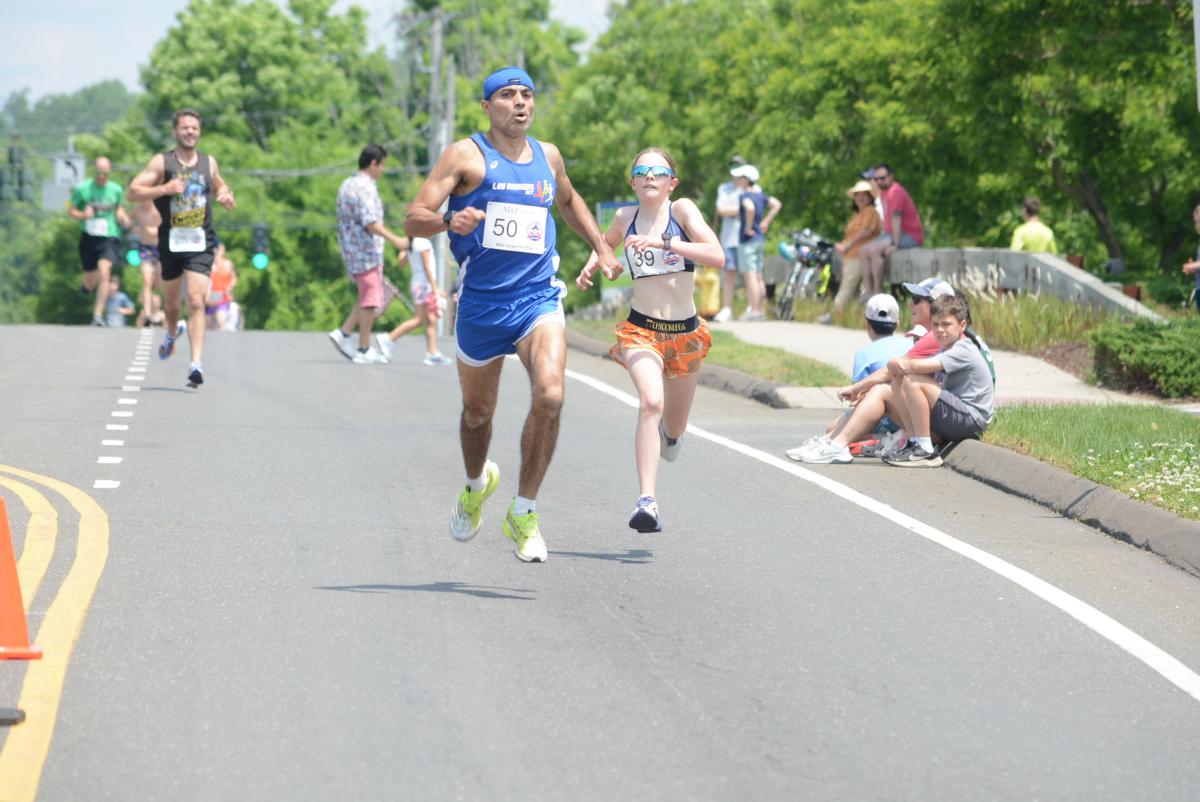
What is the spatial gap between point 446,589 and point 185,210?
8.48 metres

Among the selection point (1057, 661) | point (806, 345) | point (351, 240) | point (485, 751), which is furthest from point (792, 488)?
point (806, 345)

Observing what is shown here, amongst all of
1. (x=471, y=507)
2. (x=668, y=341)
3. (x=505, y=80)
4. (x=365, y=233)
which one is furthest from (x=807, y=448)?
(x=365, y=233)

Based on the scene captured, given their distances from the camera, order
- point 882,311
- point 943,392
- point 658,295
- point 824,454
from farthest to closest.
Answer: point 882,311 → point 943,392 → point 824,454 → point 658,295

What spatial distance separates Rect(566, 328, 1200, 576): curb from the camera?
9.30 metres

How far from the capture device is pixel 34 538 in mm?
8992

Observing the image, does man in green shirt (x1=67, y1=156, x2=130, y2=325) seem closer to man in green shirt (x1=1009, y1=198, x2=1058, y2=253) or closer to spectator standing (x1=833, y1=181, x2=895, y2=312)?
spectator standing (x1=833, y1=181, x2=895, y2=312)

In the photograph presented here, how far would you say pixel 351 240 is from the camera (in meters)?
18.9

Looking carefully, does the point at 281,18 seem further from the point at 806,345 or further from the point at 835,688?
the point at 835,688

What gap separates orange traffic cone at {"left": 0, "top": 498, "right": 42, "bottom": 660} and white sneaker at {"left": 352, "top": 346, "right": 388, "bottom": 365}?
44.9 ft

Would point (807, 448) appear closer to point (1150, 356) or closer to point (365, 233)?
point (1150, 356)

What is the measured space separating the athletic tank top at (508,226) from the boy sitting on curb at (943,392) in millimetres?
4400

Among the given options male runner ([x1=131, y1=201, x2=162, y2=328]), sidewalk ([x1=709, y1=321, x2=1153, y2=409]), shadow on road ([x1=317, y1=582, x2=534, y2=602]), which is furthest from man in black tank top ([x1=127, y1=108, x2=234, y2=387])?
male runner ([x1=131, y1=201, x2=162, y2=328])

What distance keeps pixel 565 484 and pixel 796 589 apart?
3.32 m

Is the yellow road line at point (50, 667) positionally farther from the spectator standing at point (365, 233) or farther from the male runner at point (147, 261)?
the male runner at point (147, 261)
